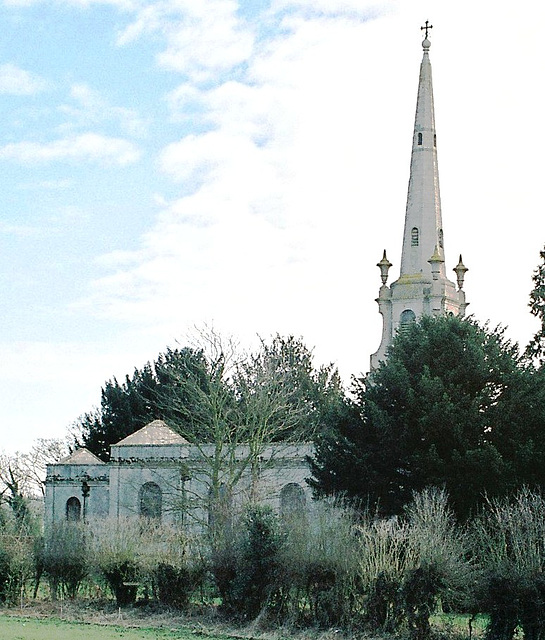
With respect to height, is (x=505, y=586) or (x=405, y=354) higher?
(x=405, y=354)

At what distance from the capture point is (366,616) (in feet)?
75.9

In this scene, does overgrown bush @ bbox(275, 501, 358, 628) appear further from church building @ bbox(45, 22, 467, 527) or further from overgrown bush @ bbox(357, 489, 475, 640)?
church building @ bbox(45, 22, 467, 527)

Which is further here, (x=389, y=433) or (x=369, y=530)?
(x=389, y=433)

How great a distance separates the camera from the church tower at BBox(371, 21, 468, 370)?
1996 inches

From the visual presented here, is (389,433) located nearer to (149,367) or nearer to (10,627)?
(10,627)

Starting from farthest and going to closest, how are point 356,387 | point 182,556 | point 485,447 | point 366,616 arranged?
point 356,387 → point 485,447 → point 182,556 → point 366,616

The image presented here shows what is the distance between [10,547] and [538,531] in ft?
51.2

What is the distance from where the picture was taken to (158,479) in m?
45.0

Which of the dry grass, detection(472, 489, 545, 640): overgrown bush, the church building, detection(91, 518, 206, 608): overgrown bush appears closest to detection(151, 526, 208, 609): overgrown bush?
detection(91, 518, 206, 608): overgrown bush

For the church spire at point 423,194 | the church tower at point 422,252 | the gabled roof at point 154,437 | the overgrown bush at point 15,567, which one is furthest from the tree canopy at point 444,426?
the church spire at point 423,194

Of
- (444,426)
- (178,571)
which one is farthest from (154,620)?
(444,426)

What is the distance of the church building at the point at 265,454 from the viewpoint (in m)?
42.1

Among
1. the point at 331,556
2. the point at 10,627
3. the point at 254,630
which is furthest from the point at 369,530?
the point at 10,627

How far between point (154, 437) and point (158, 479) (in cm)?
251
